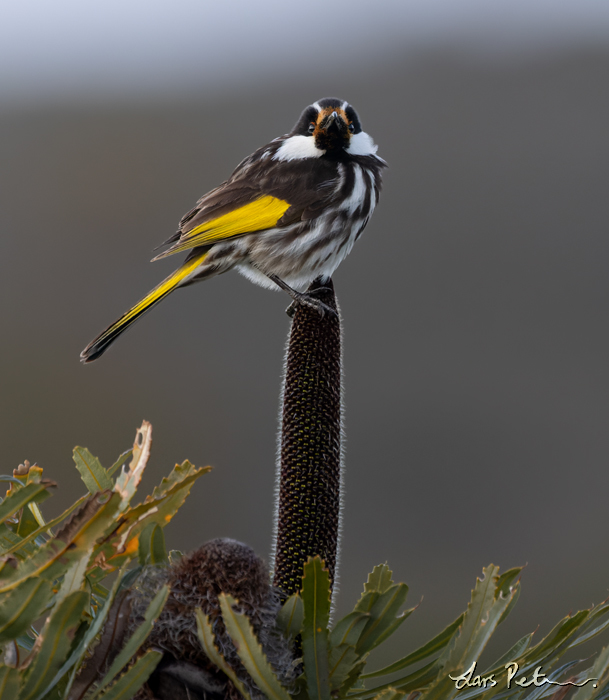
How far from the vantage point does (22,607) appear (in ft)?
1.73

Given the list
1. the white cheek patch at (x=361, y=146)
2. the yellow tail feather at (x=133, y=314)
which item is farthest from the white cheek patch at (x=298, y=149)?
the yellow tail feather at (x=133, y=314)

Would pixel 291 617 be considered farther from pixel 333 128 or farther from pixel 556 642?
pixel 333 128

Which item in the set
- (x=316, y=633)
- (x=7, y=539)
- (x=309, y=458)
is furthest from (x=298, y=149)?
(x=316, y=633)

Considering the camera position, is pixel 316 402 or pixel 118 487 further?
pixel 316 402

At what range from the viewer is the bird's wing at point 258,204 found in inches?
95.3

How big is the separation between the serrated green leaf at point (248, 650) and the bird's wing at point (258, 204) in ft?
6.18

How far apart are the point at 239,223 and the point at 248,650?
2002 mm

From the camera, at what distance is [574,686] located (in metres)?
0.68

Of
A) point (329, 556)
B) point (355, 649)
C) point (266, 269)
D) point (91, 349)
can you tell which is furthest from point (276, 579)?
point (266, 269)

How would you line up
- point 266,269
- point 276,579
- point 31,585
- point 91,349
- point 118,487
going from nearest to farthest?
point 31,585
point 118,487
point 276,579
point 91,349
point 266,269

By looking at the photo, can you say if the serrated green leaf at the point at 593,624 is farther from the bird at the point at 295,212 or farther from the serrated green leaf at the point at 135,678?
the bird at the point at 295,212

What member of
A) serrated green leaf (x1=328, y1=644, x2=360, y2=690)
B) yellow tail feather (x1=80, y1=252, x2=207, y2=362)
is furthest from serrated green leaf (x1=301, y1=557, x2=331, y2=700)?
yellow tail feather (x1=80, y1=252, x2=207, y2=362)

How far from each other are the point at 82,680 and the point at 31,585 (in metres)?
0.13

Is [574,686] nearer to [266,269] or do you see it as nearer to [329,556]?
[329,556]
